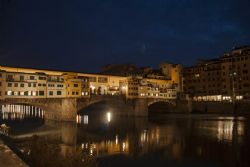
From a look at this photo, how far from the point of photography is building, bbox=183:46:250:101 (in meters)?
83.1

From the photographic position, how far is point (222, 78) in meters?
88.9

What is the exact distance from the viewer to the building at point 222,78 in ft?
273

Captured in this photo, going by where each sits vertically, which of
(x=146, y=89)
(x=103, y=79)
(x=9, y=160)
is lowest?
(x=9, y=160)

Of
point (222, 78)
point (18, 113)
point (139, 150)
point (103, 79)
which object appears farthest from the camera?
point (222, 78)

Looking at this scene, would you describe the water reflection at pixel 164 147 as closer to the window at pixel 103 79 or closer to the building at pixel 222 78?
the window at pixel 103 79

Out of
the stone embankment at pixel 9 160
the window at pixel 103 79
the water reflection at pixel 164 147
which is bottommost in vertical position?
the water reflection at pixel 164 147

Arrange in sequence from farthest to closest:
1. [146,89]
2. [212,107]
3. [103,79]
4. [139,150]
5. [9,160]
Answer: [212,107], [146,89], [103,79], [139,150], [9,160]

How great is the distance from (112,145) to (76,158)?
16.0 m

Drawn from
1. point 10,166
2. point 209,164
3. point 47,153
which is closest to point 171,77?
point 209,164

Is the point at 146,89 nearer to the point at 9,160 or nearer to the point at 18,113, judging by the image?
the point at 18,113

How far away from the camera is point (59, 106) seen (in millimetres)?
52938

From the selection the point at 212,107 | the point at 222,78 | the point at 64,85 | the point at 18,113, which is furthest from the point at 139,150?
the point at 18,113

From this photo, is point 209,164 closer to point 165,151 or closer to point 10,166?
point 165,151

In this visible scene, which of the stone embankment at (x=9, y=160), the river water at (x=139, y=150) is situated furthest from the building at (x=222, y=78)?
the stone embankment at (x=9, y=160)
